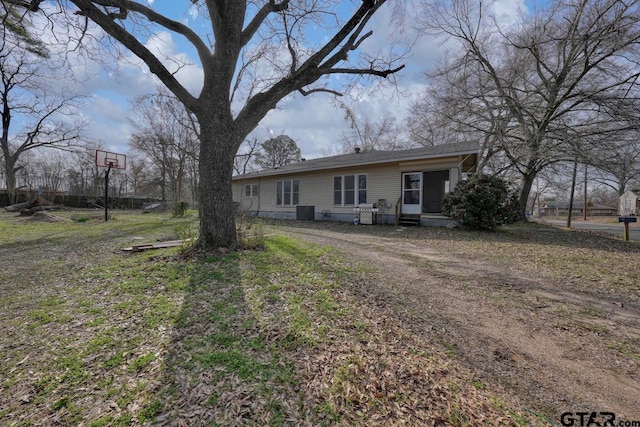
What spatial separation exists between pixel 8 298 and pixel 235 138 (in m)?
4.18

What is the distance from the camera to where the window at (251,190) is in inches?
749

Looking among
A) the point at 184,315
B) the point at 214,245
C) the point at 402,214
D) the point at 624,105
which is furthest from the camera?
the point at 402,214

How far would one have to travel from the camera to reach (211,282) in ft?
14.0

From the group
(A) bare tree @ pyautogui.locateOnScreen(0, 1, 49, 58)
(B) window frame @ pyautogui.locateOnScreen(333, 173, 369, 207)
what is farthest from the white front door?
(A) bare tree @ pyautogui.locateOnScreen(0, 1, 49, 58)

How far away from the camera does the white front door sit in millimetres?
12273

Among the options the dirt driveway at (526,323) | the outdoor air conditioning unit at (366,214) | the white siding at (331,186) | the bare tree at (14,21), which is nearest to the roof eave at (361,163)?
the white siding at (331,186)

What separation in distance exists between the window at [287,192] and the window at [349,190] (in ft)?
9.07

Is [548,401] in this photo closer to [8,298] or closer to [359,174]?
[8,298]

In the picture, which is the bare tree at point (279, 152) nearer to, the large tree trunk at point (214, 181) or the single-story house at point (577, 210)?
the large tree trunk at point (214, 181)

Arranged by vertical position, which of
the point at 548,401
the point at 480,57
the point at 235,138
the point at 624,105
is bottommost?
the point at 548,401

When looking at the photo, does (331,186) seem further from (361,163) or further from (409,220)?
(409,220)

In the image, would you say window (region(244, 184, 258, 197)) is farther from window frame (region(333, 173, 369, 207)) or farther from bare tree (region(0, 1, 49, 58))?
bare tree (region(0, 1, 49, 58))

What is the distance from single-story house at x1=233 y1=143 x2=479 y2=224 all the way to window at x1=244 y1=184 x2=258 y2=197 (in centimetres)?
107

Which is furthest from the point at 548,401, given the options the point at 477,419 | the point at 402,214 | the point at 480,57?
the point at 480,57
